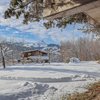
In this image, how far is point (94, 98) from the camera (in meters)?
9.07

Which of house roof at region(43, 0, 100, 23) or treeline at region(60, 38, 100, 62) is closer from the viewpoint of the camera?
house roof at region(43, 0, 100, 23)

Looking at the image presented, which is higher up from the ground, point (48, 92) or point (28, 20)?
point (28, 20)

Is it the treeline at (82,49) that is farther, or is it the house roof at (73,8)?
the treeline at (82,49)

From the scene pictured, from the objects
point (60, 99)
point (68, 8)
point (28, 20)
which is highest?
point (28, 20)

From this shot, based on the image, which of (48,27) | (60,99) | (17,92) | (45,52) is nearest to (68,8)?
(60,99)

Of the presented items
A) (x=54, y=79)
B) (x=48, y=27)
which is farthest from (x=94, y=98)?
(x=54, y=79)

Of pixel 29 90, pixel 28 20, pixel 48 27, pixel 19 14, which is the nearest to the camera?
pixel 19 14

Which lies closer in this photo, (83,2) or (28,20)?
(83,2)

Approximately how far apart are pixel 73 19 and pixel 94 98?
140 inches

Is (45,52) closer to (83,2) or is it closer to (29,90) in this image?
(29,90)

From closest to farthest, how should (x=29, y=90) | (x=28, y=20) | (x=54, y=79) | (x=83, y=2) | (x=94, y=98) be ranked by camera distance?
(x=83, y=2), (x=94, y=98), (x=28, y=20), (x=29, y=90), (x=54, y=79)

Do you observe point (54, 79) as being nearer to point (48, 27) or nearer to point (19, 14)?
point (48, 27)

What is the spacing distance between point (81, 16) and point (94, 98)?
3.39m

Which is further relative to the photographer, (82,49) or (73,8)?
(82,49)
